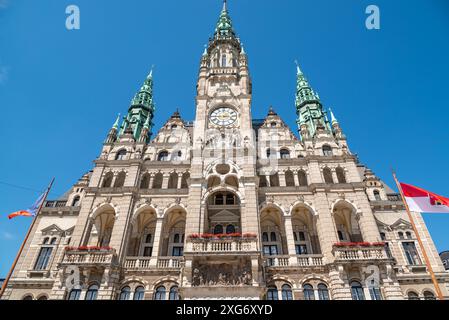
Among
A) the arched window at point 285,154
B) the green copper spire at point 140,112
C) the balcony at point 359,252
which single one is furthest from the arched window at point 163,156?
the balcony at point 359,252

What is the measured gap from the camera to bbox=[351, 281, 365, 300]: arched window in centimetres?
2234

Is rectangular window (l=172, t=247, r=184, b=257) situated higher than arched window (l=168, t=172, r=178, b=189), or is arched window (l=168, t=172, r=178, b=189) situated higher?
arched window (l=168, t=172, r=178, b=189)

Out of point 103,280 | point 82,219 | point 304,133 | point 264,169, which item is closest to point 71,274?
point 103,280

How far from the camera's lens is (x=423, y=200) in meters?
19.5

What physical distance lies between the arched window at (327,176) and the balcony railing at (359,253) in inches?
330

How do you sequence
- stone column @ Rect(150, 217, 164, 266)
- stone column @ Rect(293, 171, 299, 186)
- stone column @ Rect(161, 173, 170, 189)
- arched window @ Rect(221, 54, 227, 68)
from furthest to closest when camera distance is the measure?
arched window @ Rect(221, 54, 227, 68) < stone column @ Rect(161, 173, 170, 189) < stone column @ Rect(293, 171, 299, 186) < stone column @ Rect(150, 217, 164, 266)

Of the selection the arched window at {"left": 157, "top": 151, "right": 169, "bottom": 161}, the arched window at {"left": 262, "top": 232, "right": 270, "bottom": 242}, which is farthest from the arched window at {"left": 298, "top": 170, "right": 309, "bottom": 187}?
the arched window at {"left": 157, "top": 151, "right": 169, "bottom": 161}

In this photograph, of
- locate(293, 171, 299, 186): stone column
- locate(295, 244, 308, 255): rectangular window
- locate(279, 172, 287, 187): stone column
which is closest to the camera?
locate(295, 244, 308, 255): rectangular window

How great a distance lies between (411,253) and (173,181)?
25.4 metres

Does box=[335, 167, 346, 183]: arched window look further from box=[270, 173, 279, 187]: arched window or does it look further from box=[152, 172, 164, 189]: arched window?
box=[152, 172, 164, 189]: arched window

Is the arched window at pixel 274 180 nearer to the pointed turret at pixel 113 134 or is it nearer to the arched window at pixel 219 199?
the arched window at pixel 219 199

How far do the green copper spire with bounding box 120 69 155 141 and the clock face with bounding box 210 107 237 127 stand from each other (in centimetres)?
1022

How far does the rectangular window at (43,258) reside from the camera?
27.0 m

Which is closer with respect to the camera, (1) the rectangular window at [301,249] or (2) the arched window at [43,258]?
(2) the arched window at [43,258]
